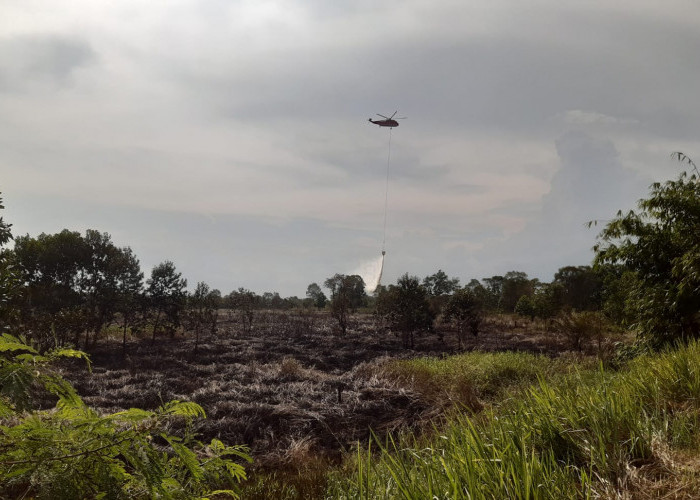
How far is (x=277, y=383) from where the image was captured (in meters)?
19.8

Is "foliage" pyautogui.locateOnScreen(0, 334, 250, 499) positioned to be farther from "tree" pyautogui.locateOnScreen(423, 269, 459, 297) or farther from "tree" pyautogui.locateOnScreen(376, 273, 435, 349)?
"tree" pyautogui.locateOnScreen(423, 269, 459, 297)

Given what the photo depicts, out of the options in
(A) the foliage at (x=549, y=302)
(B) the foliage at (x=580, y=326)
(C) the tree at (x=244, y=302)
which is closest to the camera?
(B) the foliage at (x=580, y=326)

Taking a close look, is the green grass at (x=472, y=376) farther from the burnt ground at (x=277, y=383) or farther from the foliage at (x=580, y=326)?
the foliage at (x=580, y=326)

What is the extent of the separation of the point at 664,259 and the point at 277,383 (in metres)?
15.3

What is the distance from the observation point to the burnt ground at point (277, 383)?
1305 cm

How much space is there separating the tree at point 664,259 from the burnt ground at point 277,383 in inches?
254

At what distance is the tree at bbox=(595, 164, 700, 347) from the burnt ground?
6.44 metres

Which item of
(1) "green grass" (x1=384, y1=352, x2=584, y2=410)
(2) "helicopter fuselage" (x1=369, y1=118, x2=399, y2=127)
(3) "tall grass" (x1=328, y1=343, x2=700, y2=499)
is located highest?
(2) "helicopter fuselage" (x1=369, y1=118, x2=399, y2=127)

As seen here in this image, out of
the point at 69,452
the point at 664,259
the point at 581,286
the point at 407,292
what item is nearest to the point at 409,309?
the point at 407,292

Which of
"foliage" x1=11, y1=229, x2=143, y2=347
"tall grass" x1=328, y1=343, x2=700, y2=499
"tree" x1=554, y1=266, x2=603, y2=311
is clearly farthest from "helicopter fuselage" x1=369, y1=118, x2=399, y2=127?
"tree" x1=554, y1=266, x2=603, y2=311

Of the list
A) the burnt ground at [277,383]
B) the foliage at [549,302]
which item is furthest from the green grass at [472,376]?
the foliage at [549,302]

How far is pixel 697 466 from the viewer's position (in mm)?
2787

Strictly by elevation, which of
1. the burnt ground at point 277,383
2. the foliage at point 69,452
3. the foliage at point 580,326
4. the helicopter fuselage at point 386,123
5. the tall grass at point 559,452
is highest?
the helicopter fuselage at point 386,123

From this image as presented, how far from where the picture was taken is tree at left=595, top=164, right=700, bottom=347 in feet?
33.9
